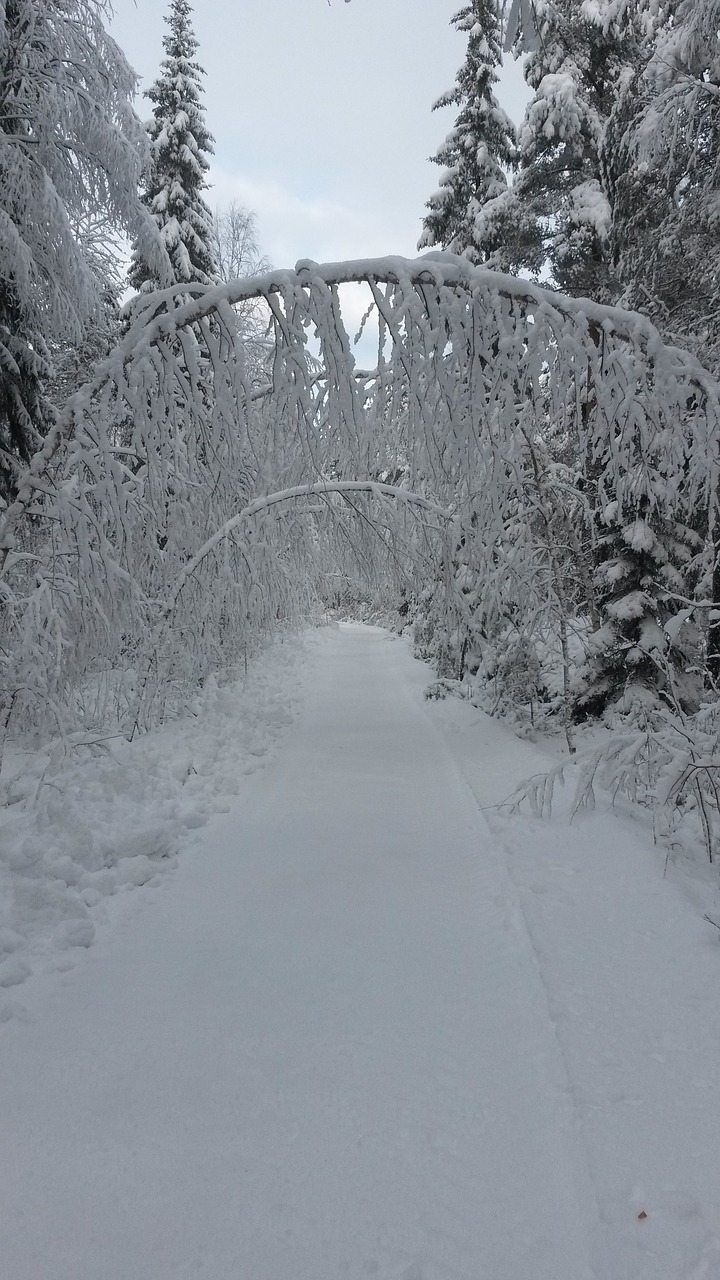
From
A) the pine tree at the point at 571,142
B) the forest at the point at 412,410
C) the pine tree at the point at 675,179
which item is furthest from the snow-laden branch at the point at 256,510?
the pine tree at the point at 571,142

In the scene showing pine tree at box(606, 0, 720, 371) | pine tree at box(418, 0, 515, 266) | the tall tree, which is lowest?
the tall tree

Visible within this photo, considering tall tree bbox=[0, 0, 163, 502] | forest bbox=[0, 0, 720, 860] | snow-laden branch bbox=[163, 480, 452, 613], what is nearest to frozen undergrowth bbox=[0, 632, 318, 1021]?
forest bbox=[0, 0, 720, 860]

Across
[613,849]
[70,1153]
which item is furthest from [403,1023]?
[613,849]

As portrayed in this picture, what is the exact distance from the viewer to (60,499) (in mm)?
3697

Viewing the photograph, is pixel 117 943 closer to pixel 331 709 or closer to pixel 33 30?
pixel 33 30

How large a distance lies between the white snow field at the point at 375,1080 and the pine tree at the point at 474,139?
15.9 m

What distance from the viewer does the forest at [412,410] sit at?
3.37 meters

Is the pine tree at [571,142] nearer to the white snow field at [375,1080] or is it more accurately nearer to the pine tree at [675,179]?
the pine tree at [675,179]

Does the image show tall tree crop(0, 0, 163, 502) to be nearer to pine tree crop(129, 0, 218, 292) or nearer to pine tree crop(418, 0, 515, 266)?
pine tree crop(129, 0, 218, 292)

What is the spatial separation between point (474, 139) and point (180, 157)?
24.6ft

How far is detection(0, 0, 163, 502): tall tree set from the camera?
17.8 ft

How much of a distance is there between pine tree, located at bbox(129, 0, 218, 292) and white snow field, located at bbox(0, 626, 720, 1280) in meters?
15.0

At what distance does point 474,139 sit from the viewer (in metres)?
15.4

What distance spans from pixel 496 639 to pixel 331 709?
12.8ft
